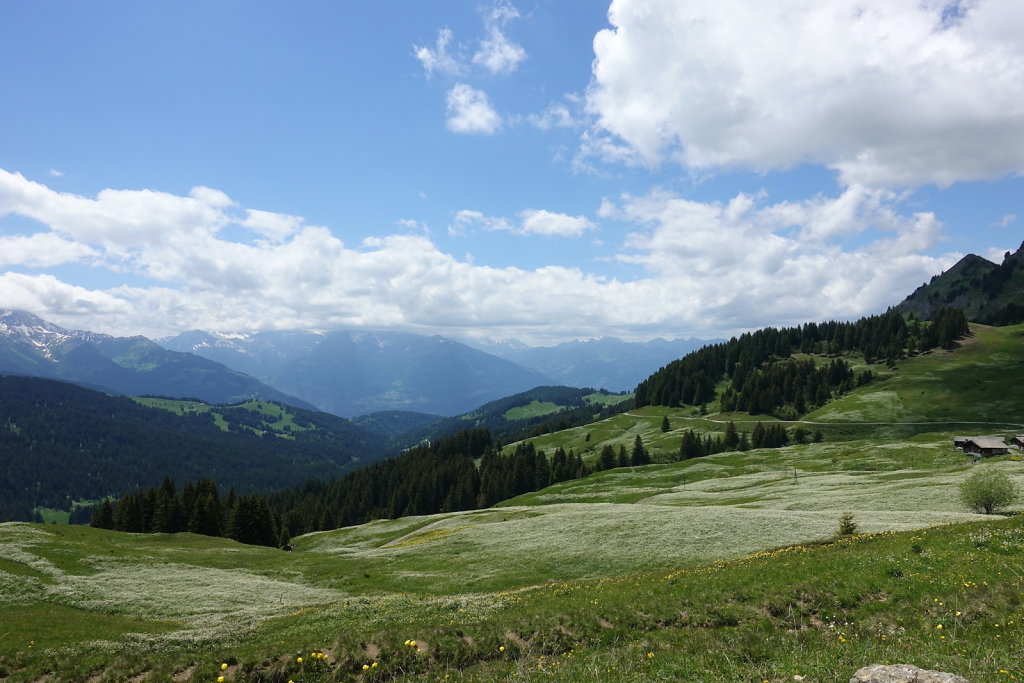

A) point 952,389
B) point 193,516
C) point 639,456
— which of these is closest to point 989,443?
point 639,456

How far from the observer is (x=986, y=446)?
297ft

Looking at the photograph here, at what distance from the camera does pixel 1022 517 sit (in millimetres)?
24422

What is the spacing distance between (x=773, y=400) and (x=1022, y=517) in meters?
175

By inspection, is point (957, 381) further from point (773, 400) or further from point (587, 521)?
point (587, 521)

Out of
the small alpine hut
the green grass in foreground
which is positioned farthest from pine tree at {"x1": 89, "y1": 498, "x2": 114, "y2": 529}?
the small alpine hut

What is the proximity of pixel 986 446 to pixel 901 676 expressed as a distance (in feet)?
374

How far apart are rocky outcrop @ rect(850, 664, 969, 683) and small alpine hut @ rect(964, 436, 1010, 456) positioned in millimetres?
111594

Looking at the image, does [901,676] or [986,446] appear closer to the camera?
[901,676]

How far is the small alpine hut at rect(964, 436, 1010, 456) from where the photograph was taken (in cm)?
8956

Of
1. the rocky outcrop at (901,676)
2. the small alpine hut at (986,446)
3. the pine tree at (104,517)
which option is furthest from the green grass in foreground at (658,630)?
the small alpine hut at (986,446)

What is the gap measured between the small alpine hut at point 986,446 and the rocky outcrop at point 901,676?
4393 inches

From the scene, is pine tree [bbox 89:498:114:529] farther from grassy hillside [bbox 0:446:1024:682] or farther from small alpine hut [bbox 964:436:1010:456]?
small alpine hut [bbox 964:436:1010:456]

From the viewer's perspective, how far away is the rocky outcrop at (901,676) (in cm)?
959

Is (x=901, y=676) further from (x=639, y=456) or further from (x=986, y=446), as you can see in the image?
(x=639, y=456)
